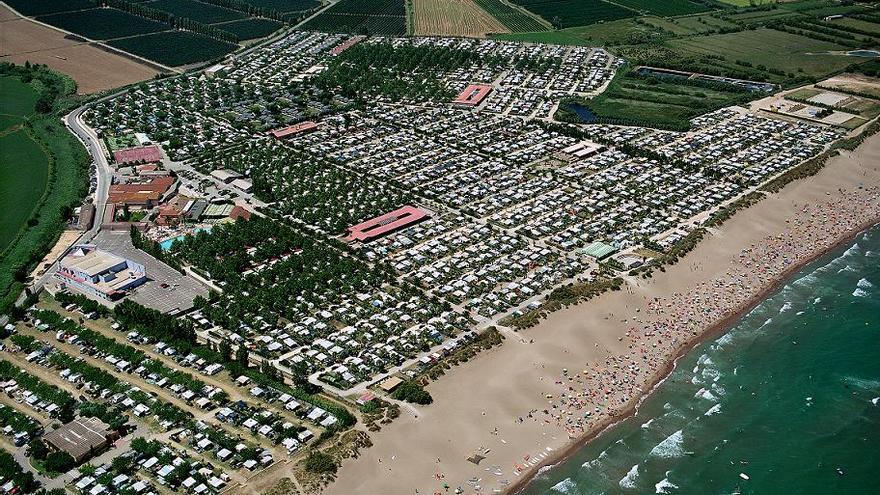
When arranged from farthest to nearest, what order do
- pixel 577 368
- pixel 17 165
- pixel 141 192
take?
pixel 17 165
pixel 141 192
pixel 577 368

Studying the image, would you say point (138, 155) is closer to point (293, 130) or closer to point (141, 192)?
point (141, 192)

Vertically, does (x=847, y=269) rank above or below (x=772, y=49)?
below

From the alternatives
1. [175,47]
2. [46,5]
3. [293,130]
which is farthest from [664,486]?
[46,5]

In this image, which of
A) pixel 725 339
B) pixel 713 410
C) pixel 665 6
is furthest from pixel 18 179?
pixel 665 6

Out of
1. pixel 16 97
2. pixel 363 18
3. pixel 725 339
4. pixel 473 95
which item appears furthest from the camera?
pixel 363 18

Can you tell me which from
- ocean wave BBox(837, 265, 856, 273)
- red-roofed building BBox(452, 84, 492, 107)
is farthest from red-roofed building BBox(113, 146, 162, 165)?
ocean wave BBox(837, 265, 856, 273)

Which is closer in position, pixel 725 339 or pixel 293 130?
pixel 725 339

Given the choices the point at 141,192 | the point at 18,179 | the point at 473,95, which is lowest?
the point at 18,179

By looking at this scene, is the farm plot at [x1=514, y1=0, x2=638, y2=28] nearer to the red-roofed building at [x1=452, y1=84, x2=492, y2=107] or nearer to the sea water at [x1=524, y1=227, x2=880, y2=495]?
the red-roofed building at [x1=452, y1=84, x2=492, y2=107]
